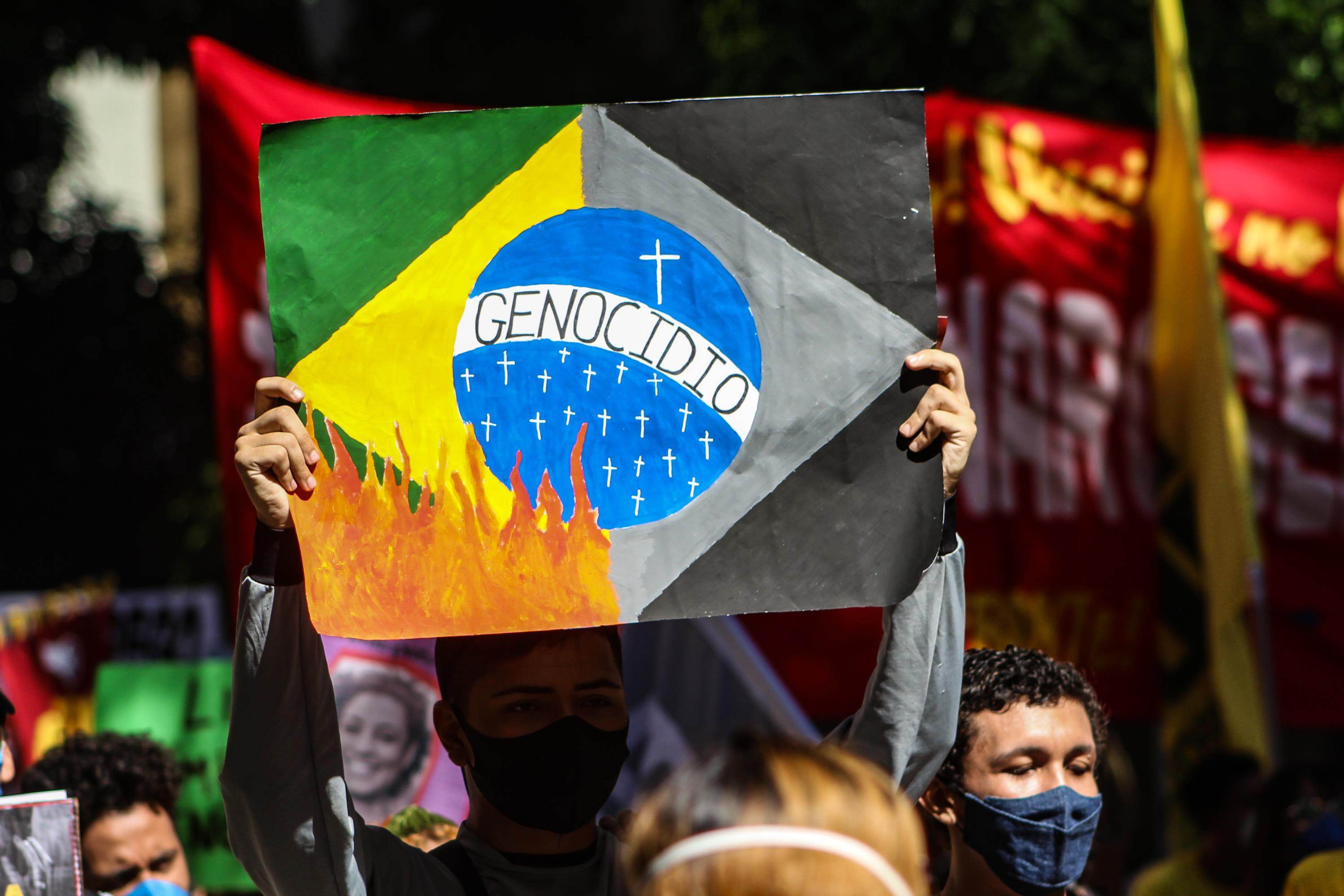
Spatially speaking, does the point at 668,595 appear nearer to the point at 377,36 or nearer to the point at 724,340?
the point at 724,340

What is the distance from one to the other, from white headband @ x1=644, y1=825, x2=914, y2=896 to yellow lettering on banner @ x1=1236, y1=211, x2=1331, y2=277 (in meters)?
5.00

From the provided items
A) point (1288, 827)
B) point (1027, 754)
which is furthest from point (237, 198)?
point (1288, 827)

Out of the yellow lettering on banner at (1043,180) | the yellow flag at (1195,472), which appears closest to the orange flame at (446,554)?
the yellow flag at (1195,472)

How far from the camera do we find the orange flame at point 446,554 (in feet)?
6.55

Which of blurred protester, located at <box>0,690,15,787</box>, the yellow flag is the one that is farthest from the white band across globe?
the yellow flag

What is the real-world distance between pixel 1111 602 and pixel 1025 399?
837mm

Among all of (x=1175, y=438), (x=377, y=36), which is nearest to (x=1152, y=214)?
(x=1175, y=438)

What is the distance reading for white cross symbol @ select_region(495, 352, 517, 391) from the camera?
2055 mm

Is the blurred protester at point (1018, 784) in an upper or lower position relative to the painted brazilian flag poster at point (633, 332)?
lower

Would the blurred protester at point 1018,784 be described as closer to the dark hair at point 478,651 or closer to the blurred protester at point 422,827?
the dark hair at point 478,651

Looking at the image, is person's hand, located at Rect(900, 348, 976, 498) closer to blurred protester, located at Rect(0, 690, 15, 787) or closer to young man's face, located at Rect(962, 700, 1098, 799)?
young man's face, located at Rect(962, 700, 1098, 799)

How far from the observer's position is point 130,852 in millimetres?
3100

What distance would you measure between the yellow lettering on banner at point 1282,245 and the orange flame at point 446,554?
14.9ft

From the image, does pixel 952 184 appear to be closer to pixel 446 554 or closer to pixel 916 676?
pixel 916 676
